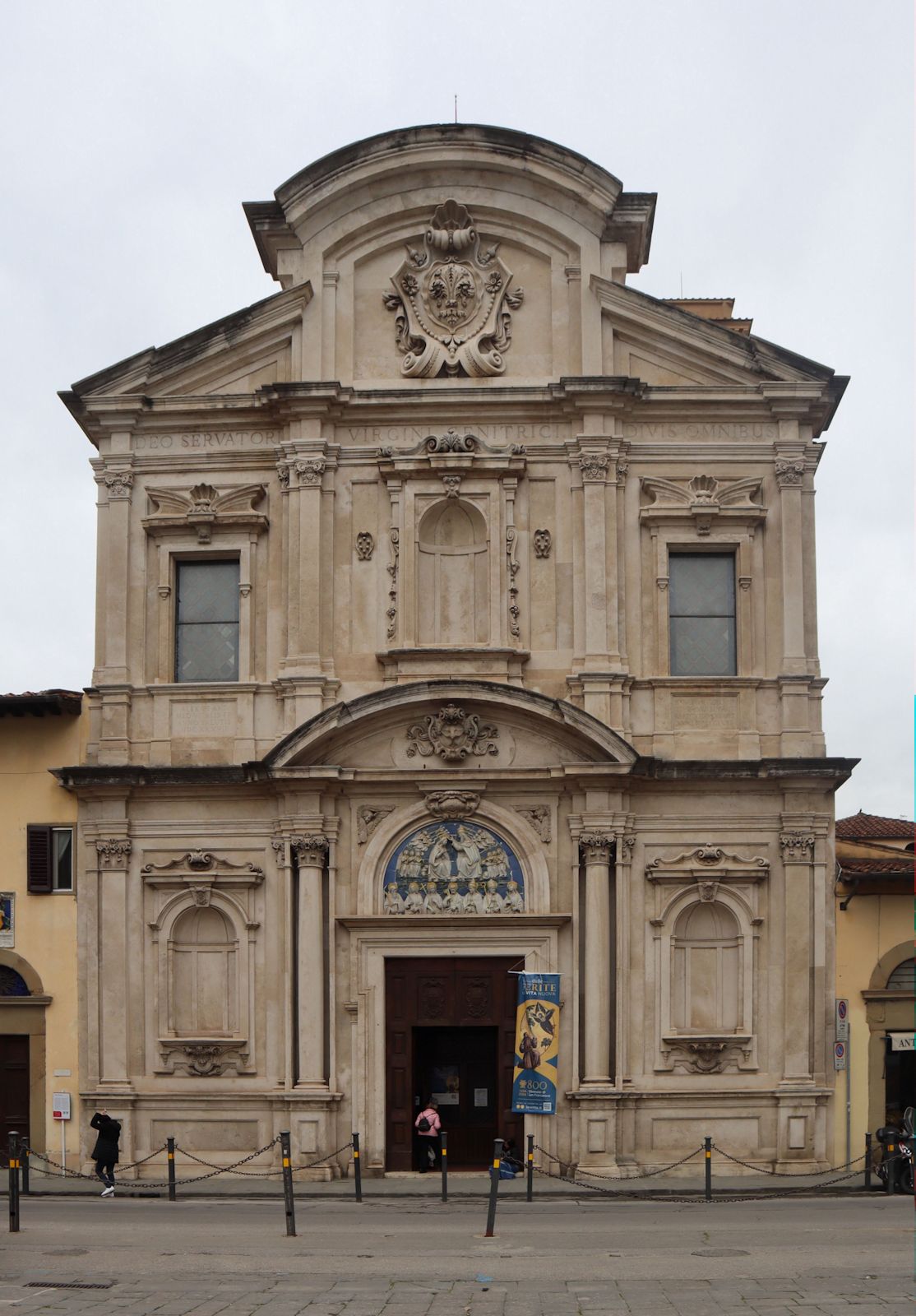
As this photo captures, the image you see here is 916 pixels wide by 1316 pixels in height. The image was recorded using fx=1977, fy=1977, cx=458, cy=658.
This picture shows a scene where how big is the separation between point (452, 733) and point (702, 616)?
4.51 meters

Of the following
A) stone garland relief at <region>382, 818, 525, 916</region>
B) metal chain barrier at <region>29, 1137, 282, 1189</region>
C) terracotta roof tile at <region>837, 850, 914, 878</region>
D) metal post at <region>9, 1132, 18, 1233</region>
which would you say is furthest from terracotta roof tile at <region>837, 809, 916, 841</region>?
metal post at <region>9, 1132, 18, 1233</region>

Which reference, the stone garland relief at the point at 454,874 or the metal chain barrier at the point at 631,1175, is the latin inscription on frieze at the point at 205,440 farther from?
the metal chain barrier at the point at 631,1175

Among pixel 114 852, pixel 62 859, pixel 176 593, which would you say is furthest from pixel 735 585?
pixel 62 859

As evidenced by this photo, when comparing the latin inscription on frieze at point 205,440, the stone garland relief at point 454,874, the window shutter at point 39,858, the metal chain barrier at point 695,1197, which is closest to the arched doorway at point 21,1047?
the window shutter at point 39,858

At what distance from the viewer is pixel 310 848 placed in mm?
30594

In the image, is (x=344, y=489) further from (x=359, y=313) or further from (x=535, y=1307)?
(x=535, y=1307)

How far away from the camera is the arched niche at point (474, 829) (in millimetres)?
30734

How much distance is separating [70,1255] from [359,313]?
53.6 feet

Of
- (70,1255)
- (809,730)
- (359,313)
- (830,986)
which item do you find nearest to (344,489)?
(359,313)

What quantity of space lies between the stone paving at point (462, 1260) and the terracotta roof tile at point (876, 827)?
10.2 metres

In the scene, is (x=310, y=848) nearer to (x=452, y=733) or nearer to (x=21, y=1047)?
(x=452, y=733)

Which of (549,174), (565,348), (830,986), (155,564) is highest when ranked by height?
(549,174)

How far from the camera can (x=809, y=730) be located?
3095cm

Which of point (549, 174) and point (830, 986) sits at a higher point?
point (549, 174)
